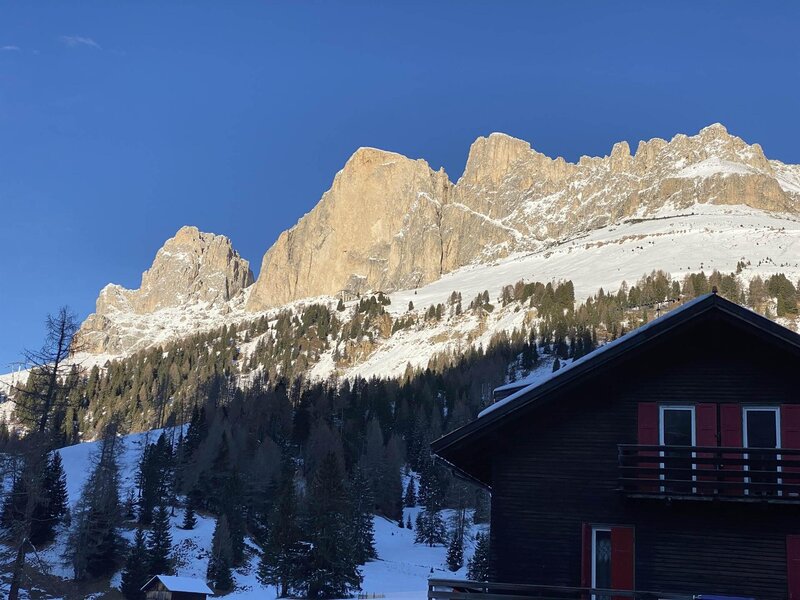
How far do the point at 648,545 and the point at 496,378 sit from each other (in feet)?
403

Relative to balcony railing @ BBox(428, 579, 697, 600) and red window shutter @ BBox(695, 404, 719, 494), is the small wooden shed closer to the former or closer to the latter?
balcony railing @ BBox(428, 579, 697, 600)

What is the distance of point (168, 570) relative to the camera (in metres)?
63.7

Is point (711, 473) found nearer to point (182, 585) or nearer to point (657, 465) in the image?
point (657, 465)

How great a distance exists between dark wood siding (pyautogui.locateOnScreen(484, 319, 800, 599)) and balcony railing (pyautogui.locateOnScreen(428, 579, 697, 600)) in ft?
1.42

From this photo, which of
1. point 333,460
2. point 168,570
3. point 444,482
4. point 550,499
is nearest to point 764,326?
point 550,499

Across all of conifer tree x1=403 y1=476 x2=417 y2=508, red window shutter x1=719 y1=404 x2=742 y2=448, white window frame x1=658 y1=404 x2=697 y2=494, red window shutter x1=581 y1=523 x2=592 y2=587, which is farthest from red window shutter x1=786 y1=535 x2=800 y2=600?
conifer tree x1=403 y1=476 x2=417 y2=508

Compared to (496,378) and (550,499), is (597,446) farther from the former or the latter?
(496,378)

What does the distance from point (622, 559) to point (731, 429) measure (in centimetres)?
367

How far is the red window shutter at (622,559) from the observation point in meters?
16.9

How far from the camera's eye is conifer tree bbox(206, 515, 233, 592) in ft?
209

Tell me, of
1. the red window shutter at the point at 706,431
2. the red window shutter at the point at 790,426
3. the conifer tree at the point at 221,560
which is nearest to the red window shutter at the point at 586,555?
the red window shutter at the point at 706,431

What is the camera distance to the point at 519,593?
16547 millimetres

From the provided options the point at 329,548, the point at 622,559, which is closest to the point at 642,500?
the point at 622,559

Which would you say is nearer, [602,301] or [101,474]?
[101,474]
